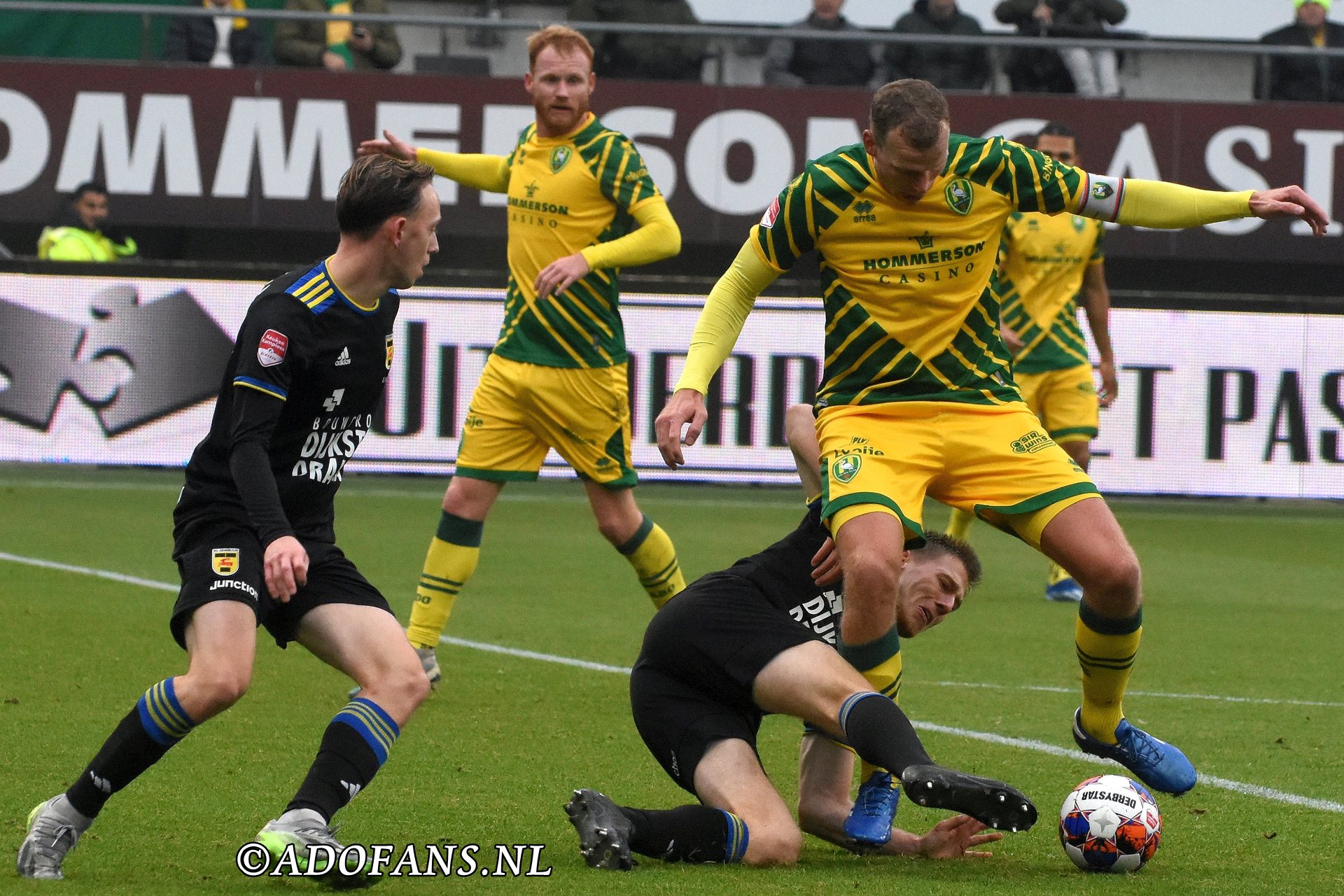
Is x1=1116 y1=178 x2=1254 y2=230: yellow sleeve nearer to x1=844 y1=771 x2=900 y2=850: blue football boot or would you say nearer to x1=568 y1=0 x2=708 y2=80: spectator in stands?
x1=844 y1=771 x2=900 y2=850: blue football boot

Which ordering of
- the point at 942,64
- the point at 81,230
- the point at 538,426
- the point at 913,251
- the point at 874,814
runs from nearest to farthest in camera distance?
the point at 874,814
the point at 913,251
the point at 538,426
the point at 81,230
the point at 942,64

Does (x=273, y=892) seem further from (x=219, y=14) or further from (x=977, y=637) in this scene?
(x=219, y=14)

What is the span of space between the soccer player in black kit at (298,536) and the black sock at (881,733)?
1000 millimetres

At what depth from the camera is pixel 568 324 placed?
7.64m

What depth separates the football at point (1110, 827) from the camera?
4.54m

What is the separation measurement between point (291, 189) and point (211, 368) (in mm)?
1970

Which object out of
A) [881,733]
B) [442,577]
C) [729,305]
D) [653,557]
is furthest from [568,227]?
[881,733]

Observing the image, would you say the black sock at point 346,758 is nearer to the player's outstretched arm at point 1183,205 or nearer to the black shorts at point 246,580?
the black shorts at point 246,580

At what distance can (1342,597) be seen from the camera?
10.1 m

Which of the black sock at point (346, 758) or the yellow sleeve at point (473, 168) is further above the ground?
the yellow sleeve at point (473, 168)

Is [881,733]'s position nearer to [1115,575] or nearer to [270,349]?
[1115,575]

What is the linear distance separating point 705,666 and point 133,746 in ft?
4.61

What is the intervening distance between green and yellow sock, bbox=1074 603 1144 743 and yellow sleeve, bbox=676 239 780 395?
124 centimetres

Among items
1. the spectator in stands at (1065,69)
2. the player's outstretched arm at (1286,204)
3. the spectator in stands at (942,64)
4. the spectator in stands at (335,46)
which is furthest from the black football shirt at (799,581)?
the spectator in stands at (335,46)
